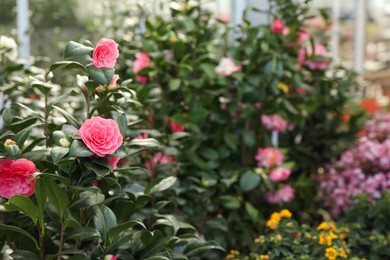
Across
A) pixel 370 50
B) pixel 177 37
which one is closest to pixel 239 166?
pixel 177 37

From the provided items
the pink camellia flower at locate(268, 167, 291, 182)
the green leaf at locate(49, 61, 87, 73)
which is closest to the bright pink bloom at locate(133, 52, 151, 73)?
the pink camellia flower at locate(268, 167, 291, 182)

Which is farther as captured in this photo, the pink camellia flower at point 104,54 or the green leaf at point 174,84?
the green leaf at point 174,84

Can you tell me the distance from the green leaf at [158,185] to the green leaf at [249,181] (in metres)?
0.61

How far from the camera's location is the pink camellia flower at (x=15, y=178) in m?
1.35

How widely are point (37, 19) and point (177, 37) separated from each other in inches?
33.2

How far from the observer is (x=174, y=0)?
92.3 inches

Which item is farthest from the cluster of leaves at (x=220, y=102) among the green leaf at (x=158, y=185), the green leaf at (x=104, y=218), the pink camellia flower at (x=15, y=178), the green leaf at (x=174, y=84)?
the pink camellia flower at (x=15, y=178)

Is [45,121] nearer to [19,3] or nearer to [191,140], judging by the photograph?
[191,140]

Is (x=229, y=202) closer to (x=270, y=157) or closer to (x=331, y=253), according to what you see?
(x=270, y=157)

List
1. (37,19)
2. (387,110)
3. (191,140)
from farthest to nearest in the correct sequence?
(387,110), (37,19), (191,140)

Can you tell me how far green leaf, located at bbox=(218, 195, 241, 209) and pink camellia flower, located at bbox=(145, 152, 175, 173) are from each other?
0.81 ft

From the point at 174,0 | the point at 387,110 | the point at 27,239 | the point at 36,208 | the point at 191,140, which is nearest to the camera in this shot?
the point at 36,208

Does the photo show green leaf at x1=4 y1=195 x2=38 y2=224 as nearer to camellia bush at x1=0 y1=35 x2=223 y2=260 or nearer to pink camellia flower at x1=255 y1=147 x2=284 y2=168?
camellia bush at x1=0 y1=35 x2=223 y2=260

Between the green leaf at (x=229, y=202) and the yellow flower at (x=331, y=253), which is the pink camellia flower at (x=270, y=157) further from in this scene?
the yellow flower at (x=331, y=253)
